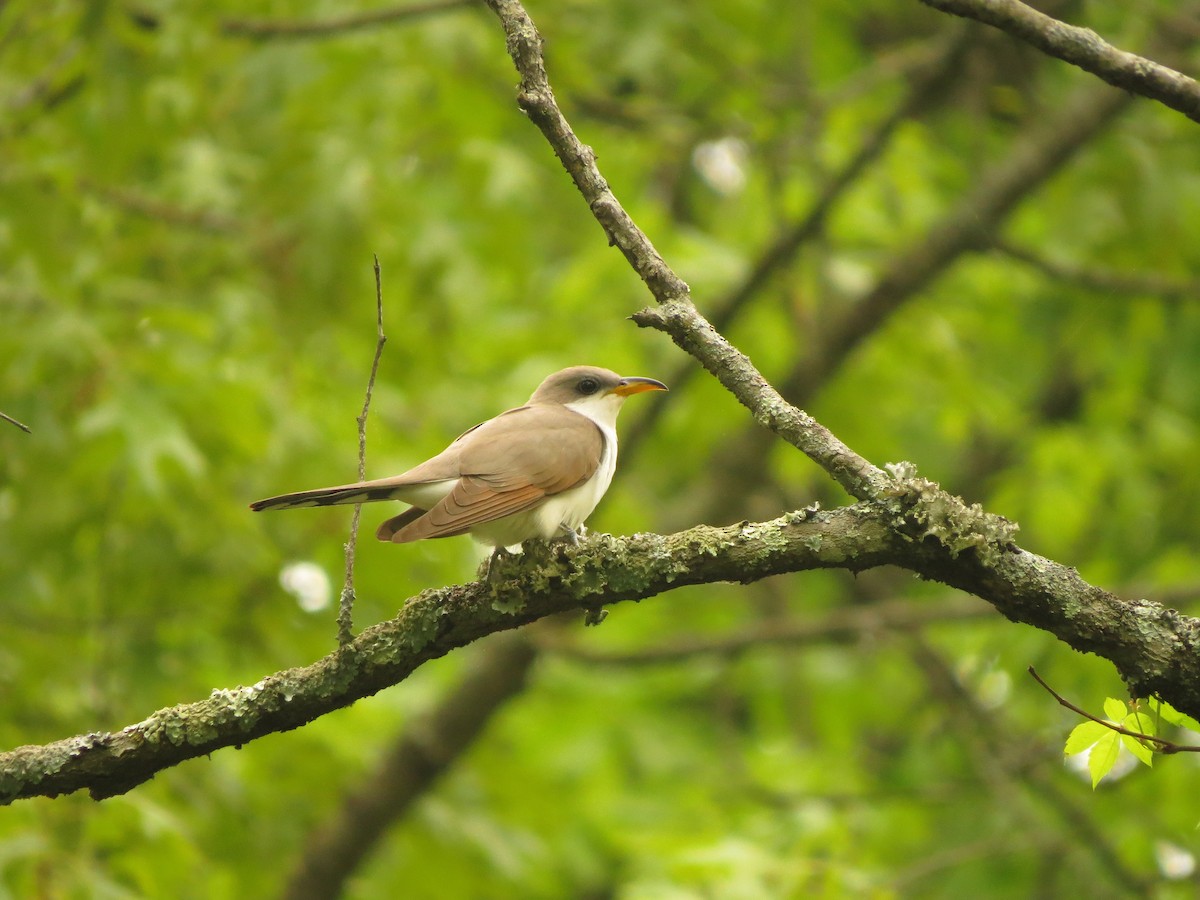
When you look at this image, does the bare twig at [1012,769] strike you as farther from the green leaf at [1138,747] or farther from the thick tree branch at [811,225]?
the green leaf at [1138,747]

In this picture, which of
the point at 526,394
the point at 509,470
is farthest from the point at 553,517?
the point at 526,394

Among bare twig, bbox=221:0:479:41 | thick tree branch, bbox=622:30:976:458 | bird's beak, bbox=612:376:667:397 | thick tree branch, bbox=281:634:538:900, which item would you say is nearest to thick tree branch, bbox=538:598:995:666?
thick tree branch, bbox=281:634:538:900

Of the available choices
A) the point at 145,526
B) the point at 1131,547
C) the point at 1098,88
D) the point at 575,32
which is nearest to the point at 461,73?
the point at 575,32

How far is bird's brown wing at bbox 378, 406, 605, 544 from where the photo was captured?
A: 4004 millimetres

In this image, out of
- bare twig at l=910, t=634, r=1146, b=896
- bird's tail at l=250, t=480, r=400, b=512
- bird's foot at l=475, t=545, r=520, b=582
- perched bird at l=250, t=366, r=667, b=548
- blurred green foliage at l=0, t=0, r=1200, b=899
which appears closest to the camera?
bird's foot at l=475, t=545, r=520, b=582

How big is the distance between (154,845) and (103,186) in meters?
3.64

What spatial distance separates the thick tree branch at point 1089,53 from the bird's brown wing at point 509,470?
2.01 metres

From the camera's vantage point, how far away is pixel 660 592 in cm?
295

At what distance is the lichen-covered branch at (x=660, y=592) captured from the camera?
9.23 ft

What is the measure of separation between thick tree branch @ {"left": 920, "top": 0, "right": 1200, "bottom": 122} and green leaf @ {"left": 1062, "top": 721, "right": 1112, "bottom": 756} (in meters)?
1.53

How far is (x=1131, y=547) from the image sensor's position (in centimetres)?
1070

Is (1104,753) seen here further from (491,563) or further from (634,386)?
(634,386)

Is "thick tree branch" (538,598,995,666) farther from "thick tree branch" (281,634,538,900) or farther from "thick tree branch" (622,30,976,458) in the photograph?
"thick tree branch" (622,30,976,458)

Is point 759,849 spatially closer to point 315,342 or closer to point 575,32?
point 315,342
